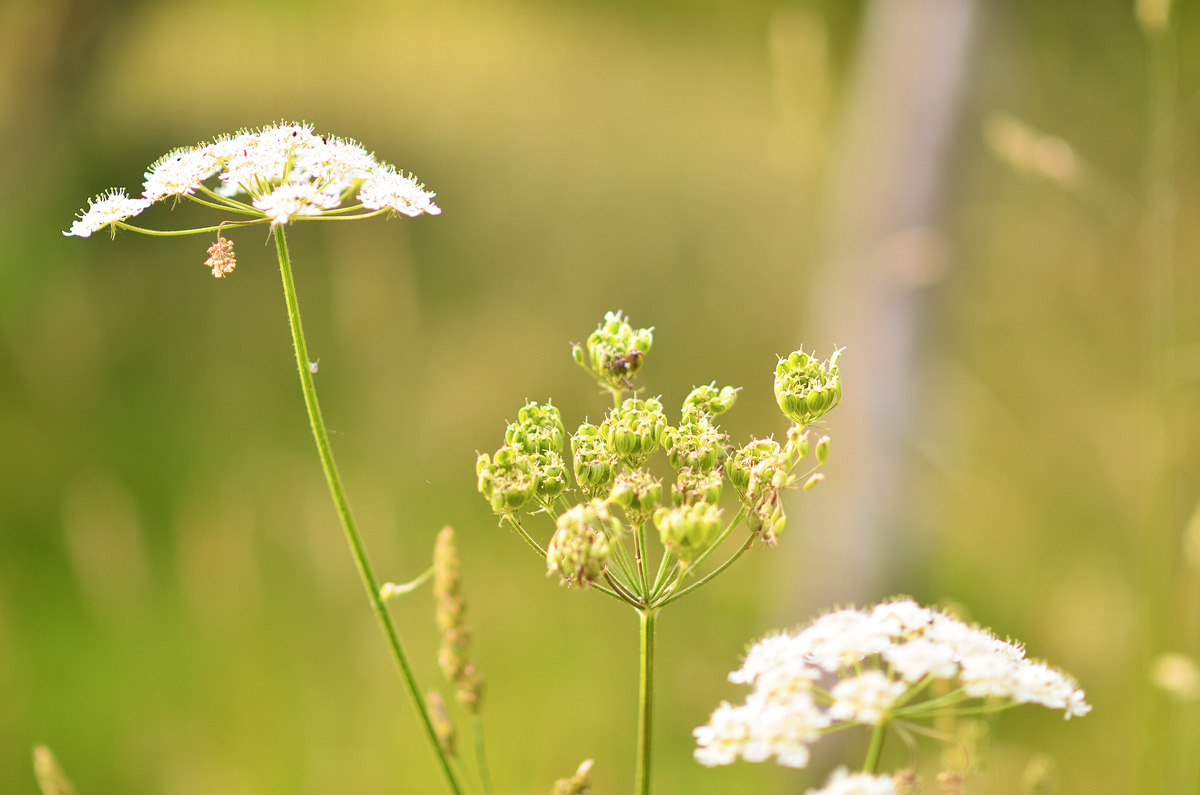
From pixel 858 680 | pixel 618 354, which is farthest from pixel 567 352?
pixel 858 680

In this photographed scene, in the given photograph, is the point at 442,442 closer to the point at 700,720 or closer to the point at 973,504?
the point at 700,720

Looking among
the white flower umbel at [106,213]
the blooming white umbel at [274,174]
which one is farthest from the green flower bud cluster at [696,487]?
the white flower umbel at [106,213]

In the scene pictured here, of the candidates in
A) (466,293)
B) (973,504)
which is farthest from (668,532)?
Result: (466,293)

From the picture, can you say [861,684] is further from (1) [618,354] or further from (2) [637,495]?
(1) [618,354]

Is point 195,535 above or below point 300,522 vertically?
above

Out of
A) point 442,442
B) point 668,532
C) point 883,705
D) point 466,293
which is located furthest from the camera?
point 466,293

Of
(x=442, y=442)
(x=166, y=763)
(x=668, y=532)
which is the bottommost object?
(x=166, y=763)
